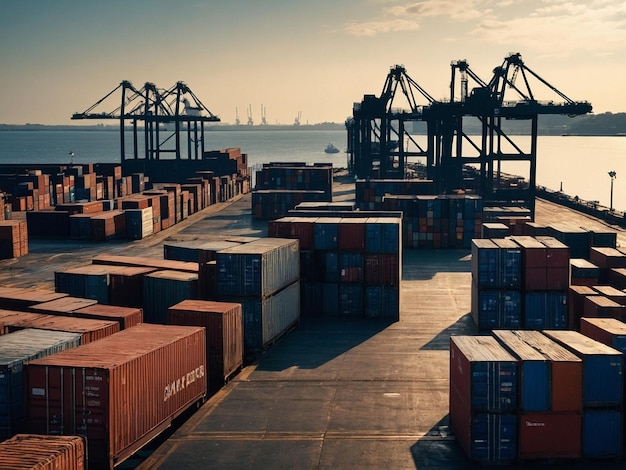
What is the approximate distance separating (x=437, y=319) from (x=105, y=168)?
323ft

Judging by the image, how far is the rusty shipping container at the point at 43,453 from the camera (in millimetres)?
17688

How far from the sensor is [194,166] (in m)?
141

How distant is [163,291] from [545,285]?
18.5 m

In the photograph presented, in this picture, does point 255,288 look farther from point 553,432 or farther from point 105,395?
point 553,432

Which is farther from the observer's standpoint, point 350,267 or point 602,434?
point 350,267

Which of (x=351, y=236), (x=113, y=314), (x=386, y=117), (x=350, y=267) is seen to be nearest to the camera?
(x=113, y=314)

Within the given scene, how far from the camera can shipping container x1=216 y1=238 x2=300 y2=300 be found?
114 feet

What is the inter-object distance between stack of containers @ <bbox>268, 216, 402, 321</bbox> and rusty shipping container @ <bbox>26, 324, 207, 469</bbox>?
1808 cm

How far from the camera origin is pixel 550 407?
23.1 m

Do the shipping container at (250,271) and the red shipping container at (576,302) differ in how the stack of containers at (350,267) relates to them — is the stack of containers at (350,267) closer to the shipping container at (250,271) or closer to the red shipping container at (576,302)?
the shipping container at (250,271)

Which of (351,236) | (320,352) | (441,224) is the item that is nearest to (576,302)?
(320,352)

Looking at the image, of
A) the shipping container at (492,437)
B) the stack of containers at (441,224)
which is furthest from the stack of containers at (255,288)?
the stack of containers at (441,224)

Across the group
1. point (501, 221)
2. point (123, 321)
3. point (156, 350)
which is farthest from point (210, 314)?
point (501, 221)

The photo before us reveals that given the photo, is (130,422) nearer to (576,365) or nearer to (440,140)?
(576,365)
